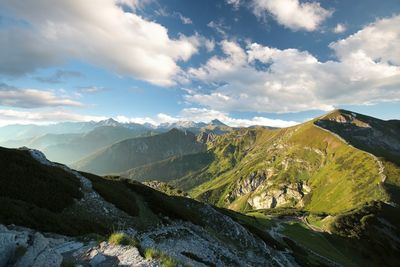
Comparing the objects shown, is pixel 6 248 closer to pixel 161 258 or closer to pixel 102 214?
pixel 161 258

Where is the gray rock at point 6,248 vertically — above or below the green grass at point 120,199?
above

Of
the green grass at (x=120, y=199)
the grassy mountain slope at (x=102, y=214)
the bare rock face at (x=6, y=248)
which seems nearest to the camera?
the bare rock face at (x=6, y=248)

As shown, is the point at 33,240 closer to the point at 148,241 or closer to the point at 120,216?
the point at 148,241

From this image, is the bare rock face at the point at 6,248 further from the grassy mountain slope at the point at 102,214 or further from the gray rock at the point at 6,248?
the grassy mountain slope at the point at 102,214

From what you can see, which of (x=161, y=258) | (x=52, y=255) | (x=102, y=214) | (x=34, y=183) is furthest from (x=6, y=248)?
(x=34, y=183)

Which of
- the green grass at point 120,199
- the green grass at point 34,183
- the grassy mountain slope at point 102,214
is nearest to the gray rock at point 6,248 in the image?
the grassy mountain slope at point 102,214

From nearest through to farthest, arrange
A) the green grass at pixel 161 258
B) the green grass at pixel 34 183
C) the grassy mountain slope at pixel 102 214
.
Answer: the green grass at pixel 161 258, the grassy mountain slope at pixel 102 214, the green grass at pixel 34 183

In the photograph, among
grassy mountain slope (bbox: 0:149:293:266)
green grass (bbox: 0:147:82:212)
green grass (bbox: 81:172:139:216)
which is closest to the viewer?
grassy mountain slope (bbox: 0:149:293:266)

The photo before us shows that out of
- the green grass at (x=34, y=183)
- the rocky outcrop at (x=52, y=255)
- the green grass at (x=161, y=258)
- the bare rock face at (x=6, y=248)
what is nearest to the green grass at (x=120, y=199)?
the green grass at (x=34, y=183)

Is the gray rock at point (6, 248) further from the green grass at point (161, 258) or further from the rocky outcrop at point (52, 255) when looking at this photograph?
the green grass at point (161, 258)

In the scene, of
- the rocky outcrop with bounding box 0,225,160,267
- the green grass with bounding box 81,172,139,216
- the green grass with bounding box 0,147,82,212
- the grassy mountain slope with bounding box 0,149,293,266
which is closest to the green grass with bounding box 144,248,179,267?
the rocky outcrop with bounding box 0,225,160,267

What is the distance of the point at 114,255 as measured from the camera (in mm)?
14344

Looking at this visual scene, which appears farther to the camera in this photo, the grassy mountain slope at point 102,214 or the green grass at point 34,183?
the green grass at point 34,183

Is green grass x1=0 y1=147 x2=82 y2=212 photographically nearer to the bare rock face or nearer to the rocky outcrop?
the rocky outcrop
